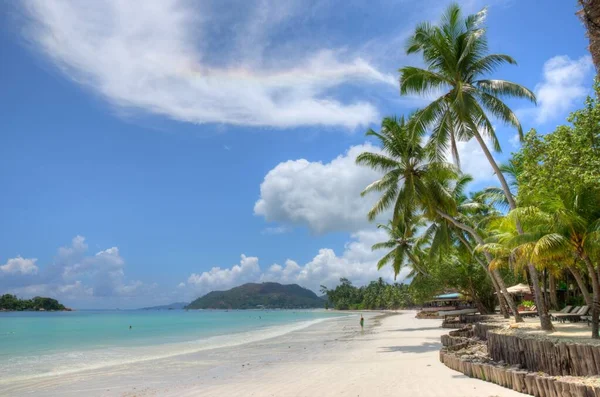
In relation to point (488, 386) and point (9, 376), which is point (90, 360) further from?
point (488, 386)

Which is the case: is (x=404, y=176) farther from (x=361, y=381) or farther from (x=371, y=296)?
(x=371, y=296)

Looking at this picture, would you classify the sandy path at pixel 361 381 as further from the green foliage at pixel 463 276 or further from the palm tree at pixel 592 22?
the green foliage at pixel 463 276

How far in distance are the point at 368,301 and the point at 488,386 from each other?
11535 cm

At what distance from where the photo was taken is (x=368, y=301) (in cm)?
11931

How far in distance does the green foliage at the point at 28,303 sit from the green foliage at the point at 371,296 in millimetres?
127045

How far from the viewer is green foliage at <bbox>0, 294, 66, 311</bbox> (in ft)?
561

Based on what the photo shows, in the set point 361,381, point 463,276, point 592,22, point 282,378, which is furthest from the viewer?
point 463,276

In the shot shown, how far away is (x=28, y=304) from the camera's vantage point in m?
180

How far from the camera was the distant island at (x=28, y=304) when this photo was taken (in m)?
171

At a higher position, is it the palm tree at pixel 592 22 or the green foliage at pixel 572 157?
the palm tree at pixel 592 22

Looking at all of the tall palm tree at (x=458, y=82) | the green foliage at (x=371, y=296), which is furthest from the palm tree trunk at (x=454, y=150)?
the green foliage at (x=371, y=296)

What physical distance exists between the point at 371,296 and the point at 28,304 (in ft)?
505

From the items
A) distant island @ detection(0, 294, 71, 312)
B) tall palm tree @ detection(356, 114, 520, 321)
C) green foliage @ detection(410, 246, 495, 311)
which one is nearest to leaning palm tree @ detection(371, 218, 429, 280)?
green foliage @ detection(410, 246, 495, 311)

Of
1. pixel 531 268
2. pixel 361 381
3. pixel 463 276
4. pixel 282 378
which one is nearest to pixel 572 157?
pixel 531 268
